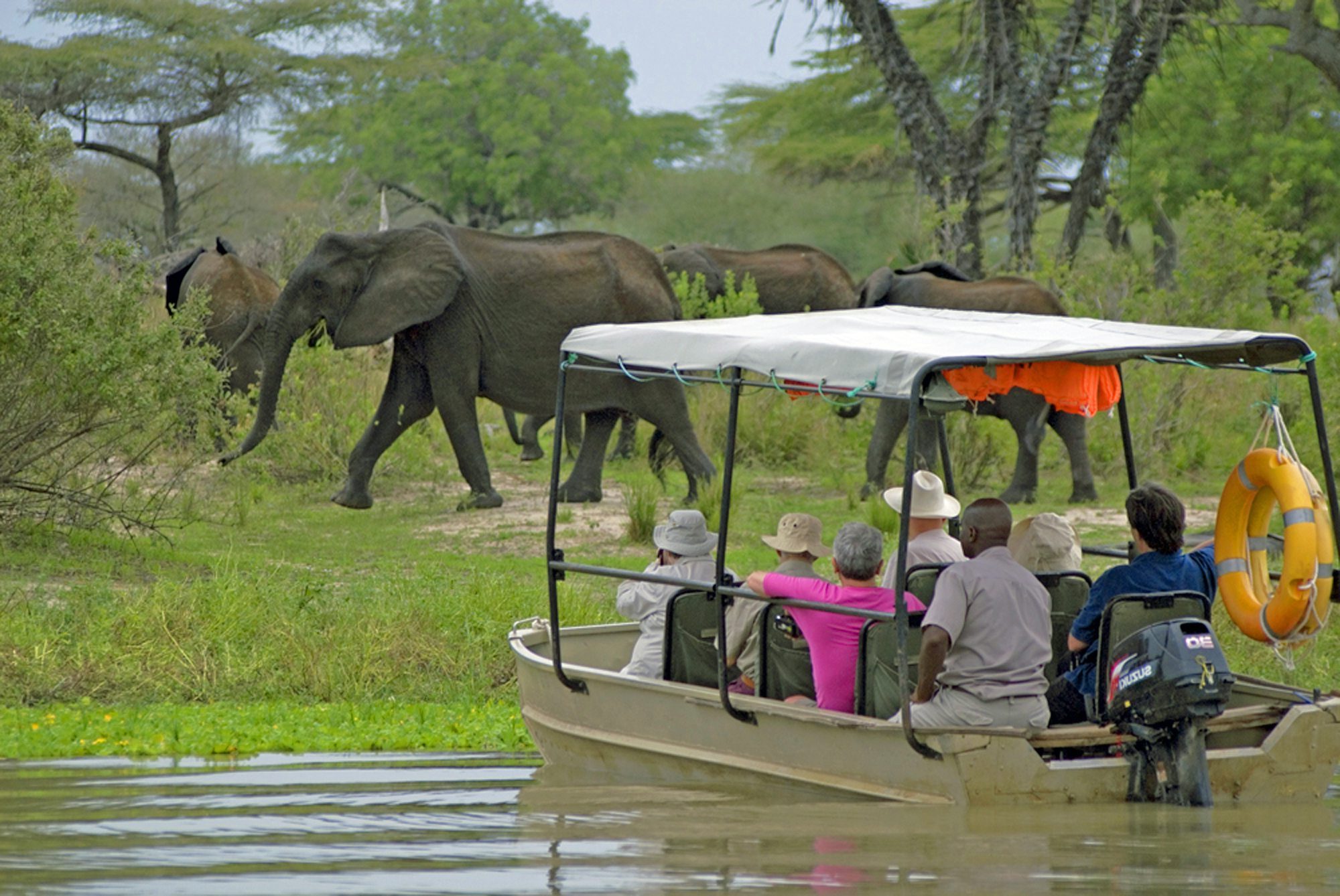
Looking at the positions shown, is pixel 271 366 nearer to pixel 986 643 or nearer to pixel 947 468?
pixel 947 468

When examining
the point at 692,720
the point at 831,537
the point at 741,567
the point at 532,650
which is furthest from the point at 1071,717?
the point at 831,537

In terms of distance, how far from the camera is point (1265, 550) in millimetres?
8320

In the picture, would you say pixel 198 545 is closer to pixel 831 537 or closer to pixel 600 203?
pixel 831 537

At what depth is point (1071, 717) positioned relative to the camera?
8.17 meters

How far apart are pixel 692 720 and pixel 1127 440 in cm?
294

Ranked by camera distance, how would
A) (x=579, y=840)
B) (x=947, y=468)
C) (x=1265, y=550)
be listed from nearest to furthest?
1. (x=579, y=840)
2. (x=1265, y=550)
3. (x=947, y=468)

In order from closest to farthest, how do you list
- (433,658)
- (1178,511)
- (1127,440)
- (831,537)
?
1. (1178,511)
2. (1127,440)
3. (433,658)
4. (831,537)

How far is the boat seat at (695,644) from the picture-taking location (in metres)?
8.55

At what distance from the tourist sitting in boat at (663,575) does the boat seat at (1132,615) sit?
1662mm

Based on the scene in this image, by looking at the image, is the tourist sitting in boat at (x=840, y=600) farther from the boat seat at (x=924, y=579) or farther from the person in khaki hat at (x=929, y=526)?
the person in khaki hat at (x=929, y=526)

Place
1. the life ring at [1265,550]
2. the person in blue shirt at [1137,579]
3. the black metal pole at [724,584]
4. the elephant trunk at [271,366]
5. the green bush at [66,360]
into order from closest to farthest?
the life ring at [1265,550] < the black metal pole at [724,584] < the person in blue shirt at [1137,579] < the green bush at [66,360] < the elephant trunk at [271,366]

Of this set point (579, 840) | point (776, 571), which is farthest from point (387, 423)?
point (579, 840)

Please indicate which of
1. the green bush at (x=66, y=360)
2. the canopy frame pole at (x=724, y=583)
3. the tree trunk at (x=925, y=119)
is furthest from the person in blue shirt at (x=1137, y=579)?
the tree trunk at (x=925, y=119)

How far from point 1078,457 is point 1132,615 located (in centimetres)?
Result: 1051
